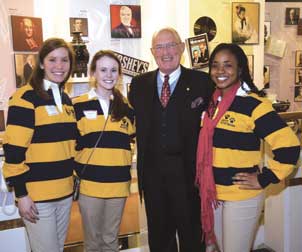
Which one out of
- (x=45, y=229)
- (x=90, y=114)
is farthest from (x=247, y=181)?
(x=45, y=229)

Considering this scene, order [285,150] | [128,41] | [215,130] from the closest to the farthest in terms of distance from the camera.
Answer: [285,150]
[215,130]
[128,41]

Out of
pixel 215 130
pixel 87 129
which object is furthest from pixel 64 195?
pixel 215 130

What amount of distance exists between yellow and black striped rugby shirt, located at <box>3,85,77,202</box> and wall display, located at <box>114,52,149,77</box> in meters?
1.70

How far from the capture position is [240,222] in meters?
1.77

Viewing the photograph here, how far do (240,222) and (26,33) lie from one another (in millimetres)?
2326

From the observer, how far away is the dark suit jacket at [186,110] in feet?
6.79

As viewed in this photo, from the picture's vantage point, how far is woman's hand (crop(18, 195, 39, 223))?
67.2 inches

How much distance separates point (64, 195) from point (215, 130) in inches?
31.1

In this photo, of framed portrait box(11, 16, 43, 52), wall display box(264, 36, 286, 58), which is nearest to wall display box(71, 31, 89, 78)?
framed portrait box(11, 16, 43, 52)

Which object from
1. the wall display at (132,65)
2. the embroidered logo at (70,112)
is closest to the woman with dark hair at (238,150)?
the embroidered logo at (70,112)

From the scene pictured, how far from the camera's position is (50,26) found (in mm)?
3293

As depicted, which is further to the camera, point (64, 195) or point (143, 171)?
point (143, 171)

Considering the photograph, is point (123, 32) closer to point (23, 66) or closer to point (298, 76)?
point (23, 66)

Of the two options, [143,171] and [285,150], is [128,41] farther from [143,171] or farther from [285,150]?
[285,150]
